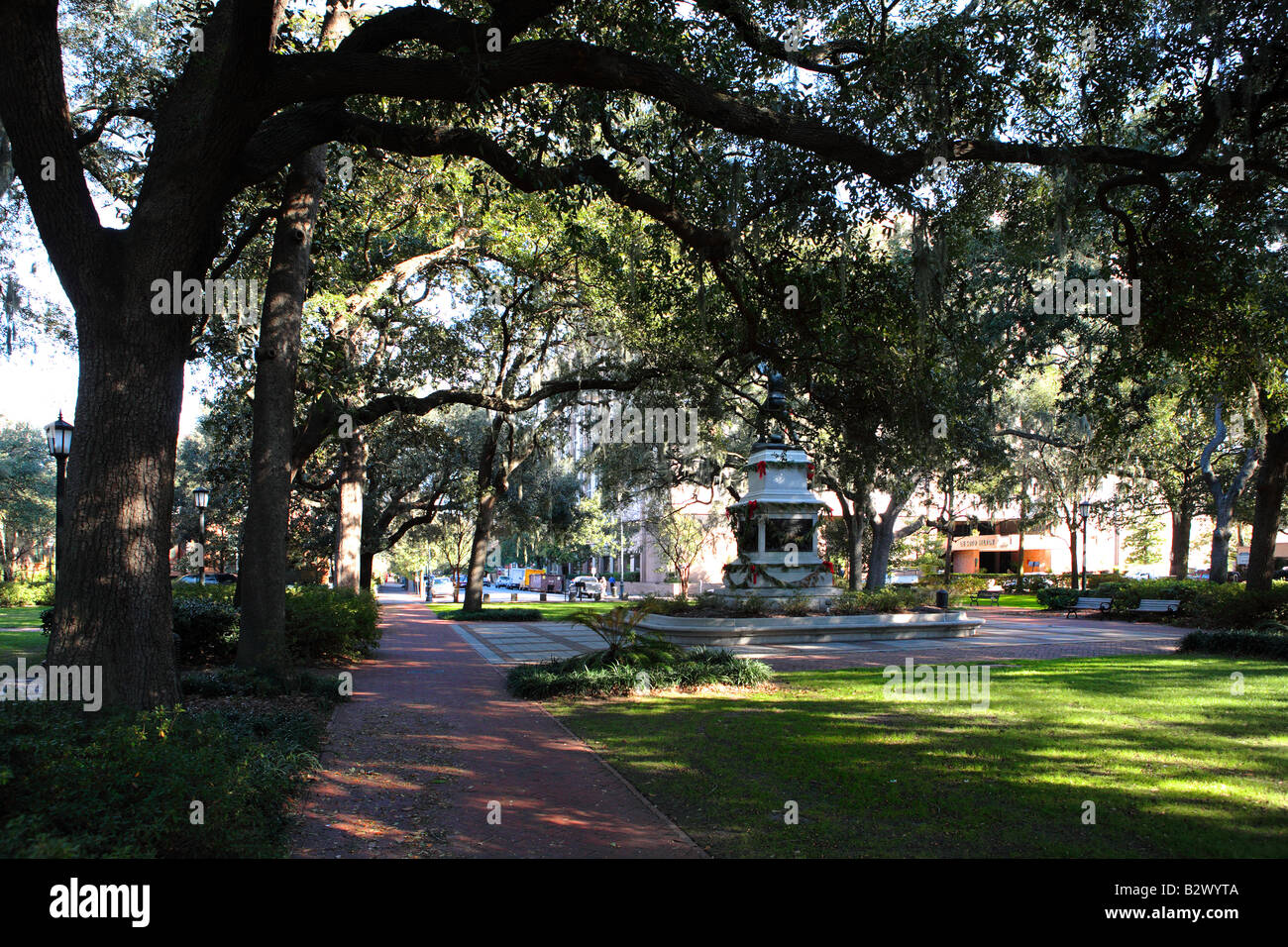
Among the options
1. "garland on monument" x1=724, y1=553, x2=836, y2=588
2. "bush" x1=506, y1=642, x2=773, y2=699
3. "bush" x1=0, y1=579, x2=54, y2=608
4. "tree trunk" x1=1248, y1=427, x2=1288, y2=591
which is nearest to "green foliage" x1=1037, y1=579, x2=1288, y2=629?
"tree trunk" x1=1248, y1=427, x2=1288, y2=591

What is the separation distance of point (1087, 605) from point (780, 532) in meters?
15.4

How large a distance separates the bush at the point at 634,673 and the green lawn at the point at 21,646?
8.09 metres

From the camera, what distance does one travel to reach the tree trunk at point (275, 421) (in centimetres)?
1034

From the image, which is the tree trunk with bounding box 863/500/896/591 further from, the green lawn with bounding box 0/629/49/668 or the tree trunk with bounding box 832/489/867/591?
the green lawn with bounding box 0/629/49/668

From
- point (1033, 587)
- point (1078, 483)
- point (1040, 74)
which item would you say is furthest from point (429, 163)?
point (1033, 587)

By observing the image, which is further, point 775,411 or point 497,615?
point 497,615

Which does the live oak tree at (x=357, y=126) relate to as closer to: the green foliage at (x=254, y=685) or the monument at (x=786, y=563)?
the green foliage at (x=254, y=685)

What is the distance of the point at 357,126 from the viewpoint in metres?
7.21

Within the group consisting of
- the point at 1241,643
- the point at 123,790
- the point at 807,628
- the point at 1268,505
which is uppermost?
the point at 1268,505

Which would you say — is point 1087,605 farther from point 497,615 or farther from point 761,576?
point 497,615

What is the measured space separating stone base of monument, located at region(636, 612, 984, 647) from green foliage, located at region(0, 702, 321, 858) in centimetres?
1381

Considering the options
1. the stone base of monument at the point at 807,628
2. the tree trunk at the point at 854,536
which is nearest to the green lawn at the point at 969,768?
the stone base of monument at the point at 807,628

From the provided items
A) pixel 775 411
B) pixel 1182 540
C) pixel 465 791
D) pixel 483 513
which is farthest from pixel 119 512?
pixel 1182 540

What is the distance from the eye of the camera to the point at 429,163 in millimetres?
15375
